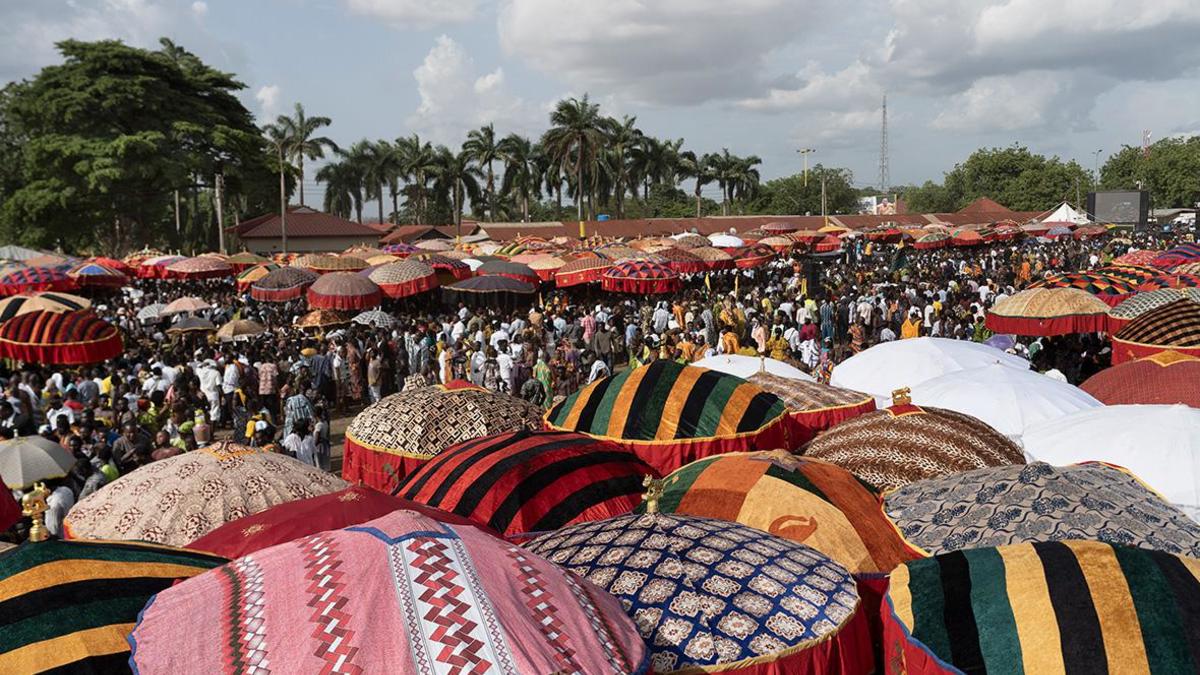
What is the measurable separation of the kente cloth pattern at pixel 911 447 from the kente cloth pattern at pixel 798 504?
0.73m

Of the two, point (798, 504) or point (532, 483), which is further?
point (532, 483)

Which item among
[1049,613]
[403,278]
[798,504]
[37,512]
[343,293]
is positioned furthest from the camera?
[403,278]

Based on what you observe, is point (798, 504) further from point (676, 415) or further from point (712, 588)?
point (676, 415)

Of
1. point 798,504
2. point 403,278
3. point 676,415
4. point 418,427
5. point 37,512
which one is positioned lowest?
point 418,427

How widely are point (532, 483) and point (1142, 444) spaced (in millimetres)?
4313

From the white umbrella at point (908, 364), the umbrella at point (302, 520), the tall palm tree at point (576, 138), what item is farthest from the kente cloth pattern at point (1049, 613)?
the tall palm tree at point (576, 138)

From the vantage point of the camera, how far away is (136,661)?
89.9 inches

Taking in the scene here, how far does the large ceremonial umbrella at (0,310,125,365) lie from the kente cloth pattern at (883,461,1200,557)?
12.7 m

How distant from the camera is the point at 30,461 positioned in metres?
7.14

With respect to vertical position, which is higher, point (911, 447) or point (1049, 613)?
point (1049, 613)

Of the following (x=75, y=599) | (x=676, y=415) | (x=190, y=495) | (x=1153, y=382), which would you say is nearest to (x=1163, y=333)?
(x=1153, y=382)

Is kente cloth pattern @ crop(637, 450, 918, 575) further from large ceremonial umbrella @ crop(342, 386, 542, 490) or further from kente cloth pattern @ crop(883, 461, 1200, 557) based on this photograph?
large ceremonial umbrella @ crop(342, 386, 542, 490)

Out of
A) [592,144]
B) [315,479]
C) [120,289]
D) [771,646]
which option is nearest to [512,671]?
[771,646]

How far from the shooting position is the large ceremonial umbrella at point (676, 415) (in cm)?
623
